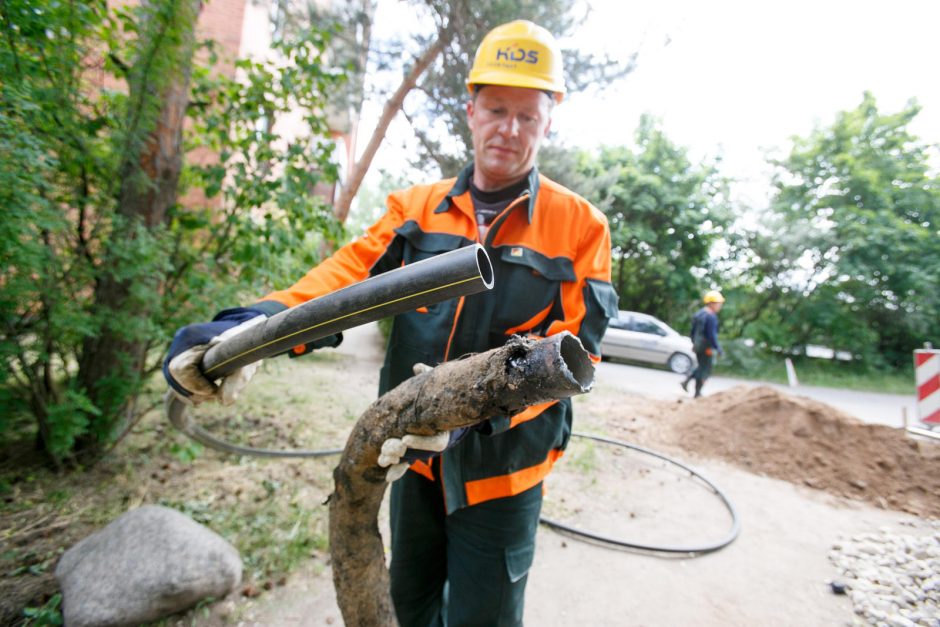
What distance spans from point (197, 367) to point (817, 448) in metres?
6.42

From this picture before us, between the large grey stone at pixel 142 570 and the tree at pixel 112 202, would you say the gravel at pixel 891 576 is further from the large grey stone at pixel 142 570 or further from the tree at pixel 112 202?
the tree at pixel 112 202

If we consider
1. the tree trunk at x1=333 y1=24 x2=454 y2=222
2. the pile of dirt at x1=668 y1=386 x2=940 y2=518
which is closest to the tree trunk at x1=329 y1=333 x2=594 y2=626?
the pile of dirt at x1=668 y1=386 x2=940 y2=518

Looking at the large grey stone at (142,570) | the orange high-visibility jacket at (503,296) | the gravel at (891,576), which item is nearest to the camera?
the orange high-visibility jacket at (503,296)

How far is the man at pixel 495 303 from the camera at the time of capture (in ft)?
5.54

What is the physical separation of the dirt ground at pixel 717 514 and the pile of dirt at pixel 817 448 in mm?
14

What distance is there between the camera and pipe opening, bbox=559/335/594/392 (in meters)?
0.90

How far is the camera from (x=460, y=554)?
5.79 ft

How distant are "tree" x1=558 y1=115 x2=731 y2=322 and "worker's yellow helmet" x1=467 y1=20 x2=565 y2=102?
15.5 meters

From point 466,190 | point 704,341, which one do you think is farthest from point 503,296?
point 704,341

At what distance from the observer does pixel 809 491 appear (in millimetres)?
4828

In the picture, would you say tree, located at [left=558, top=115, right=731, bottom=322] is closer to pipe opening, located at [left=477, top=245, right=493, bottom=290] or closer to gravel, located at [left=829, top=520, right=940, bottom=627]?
gravel, located at [left=829, top=520, right=940, bottom=627]

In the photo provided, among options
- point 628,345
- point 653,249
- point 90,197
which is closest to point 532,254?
point 90,197

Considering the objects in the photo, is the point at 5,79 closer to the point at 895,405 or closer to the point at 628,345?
the point at 628,345

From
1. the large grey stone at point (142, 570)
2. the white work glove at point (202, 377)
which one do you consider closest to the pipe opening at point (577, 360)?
the white work glove at point (202, 377)
